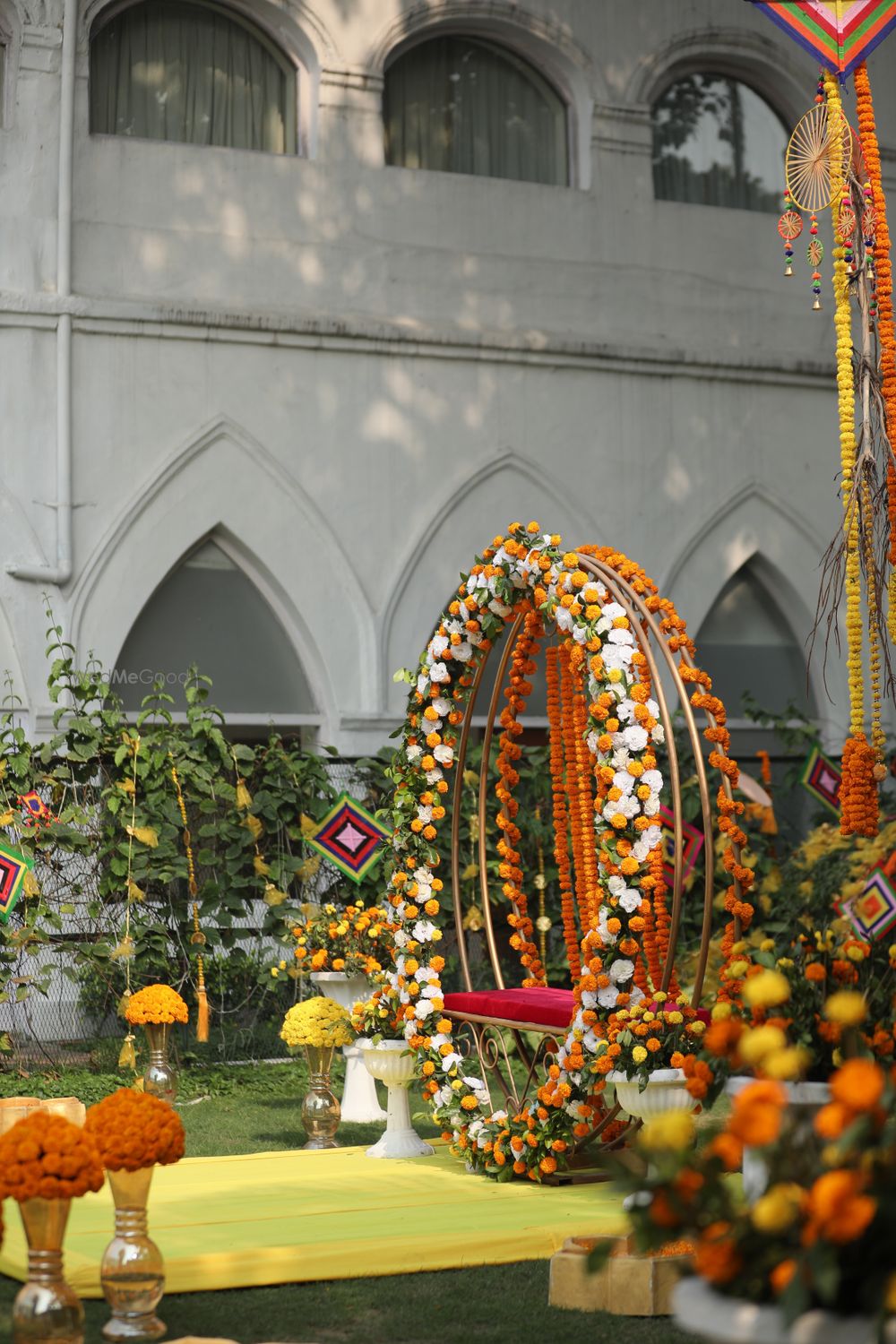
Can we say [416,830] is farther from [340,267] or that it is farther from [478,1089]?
[340,267]

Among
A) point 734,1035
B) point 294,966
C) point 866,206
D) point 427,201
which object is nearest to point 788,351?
point 427,201

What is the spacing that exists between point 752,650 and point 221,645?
13.6 ft

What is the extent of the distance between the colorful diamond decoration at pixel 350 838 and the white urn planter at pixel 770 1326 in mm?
6825

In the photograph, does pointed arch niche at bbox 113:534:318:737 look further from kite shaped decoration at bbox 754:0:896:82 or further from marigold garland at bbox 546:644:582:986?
kite shaped decoration at bbox 754:0:896:82

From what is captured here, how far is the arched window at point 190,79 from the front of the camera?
1170 centimetres

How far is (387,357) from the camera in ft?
39.0

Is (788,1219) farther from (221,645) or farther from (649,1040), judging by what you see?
(221,645)

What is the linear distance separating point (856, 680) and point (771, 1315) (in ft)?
17.0

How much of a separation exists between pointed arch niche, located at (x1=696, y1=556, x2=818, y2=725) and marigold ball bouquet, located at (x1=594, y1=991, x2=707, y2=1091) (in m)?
7.06

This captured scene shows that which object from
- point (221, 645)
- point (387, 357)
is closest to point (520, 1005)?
point (221, 645)

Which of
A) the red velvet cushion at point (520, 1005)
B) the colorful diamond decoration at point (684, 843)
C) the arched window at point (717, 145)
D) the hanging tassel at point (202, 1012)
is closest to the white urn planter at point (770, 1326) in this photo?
the red velvet cushion at point (520, 1005)

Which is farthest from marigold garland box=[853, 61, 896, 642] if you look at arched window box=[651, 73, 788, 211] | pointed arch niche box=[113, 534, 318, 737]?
arched window box=[651, 73, 788, 211]

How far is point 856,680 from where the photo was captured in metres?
7.45

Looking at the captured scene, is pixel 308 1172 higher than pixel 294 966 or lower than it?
lower
